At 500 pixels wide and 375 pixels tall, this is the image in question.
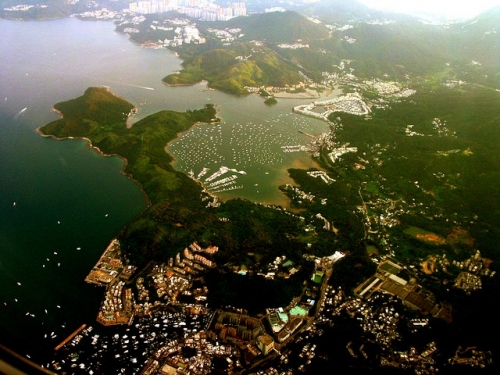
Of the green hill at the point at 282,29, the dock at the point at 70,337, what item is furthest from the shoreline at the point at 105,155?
the green hill at the point at 282,29

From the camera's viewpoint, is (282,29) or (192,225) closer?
(192,225)

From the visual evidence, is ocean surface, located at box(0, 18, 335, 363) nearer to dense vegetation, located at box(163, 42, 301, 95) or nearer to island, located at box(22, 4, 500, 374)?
island, located at box(22, 4, 500, 374)

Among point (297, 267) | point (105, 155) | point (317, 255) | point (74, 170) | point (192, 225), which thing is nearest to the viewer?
point (297, 267)

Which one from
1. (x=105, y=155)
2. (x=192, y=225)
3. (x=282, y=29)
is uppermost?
(x=282, y=29)

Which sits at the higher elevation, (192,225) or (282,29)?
(282,29)

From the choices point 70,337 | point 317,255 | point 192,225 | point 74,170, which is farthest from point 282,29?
point 70,337

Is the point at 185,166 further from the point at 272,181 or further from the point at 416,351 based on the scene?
the point at 416,351

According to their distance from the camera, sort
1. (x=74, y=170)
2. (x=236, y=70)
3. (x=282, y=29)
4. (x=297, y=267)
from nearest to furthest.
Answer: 1. (x=297, y=267)
2. (x=74, y=170)
3. (x=236, y=70)
4. (x=282, y=29)

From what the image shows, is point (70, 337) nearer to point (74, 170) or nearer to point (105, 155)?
point (74, 170)

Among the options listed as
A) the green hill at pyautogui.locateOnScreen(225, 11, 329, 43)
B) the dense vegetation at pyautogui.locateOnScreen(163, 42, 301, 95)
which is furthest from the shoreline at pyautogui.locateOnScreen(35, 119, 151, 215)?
the green hill at pyautogui.locateOnScreen(225, 11, 329, 43)

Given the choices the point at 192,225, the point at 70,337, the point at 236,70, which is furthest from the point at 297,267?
the point at 236,70

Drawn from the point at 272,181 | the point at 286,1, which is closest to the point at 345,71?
the point at 272,181
